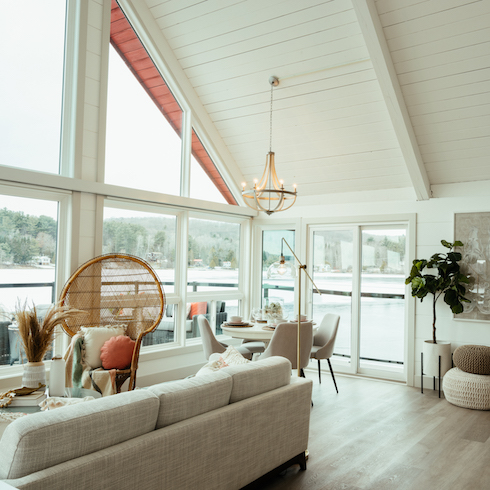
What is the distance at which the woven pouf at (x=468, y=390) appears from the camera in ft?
14.9

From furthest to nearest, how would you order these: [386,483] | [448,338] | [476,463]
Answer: [448,338] → [476,463] → [386,483]

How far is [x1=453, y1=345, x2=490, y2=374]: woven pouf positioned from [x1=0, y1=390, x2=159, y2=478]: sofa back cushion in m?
3.67

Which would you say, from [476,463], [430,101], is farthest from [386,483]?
[430,101]

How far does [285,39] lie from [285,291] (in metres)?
3.37

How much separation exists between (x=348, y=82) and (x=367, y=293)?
2.61m

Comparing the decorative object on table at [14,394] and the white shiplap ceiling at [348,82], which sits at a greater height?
the white shiplap ceiling at [348,82]

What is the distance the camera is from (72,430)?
1.89 m

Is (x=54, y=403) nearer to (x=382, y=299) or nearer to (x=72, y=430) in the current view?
(x=72, y=430)

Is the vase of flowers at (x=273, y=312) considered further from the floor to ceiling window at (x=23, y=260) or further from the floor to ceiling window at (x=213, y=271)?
the floor to ceiling window at (x=23, y=260)

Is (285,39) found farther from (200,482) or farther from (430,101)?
(200,482)

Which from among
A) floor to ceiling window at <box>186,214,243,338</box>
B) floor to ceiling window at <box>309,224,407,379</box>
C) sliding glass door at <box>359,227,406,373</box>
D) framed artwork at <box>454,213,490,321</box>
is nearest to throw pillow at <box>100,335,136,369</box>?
floor to ceiling window at <box>186,214,243,338</box>

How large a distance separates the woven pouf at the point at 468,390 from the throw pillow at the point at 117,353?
317 cm

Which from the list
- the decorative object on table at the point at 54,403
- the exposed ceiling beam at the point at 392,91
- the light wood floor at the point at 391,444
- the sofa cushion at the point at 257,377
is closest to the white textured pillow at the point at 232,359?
the sofa cushion at the point at 257,377

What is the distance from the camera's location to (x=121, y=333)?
430 centimetres
